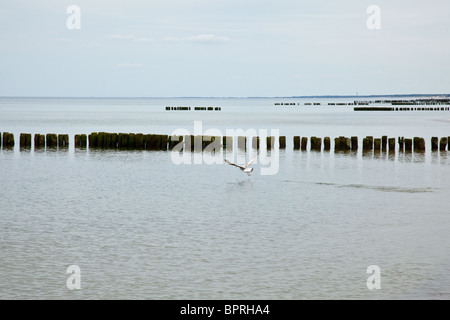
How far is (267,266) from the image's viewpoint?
441 inches

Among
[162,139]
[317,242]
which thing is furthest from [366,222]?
[162,139]

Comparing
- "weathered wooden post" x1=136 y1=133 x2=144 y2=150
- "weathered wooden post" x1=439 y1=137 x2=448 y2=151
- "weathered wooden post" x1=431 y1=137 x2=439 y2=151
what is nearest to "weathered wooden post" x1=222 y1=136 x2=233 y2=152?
"weathered wooden post" x1=136 y1=133 x2=144 y2=150

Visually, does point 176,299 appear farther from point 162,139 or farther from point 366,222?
point 162,139

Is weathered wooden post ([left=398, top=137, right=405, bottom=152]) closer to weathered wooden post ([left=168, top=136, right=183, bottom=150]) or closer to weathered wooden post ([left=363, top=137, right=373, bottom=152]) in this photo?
weathered wooden post ([left=363, top=137, right=373, bottom=152])

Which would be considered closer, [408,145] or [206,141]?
[408,145]

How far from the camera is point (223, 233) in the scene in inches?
551

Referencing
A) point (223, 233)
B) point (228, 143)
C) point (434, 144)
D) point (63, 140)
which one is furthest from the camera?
point (63, 140)

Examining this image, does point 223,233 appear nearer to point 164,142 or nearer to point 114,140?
point 164,142

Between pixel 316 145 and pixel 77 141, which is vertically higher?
pixel 77 141

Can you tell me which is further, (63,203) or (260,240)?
(63,203)

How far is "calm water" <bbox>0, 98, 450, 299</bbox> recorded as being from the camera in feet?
33.2

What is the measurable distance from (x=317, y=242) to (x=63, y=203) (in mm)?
8353

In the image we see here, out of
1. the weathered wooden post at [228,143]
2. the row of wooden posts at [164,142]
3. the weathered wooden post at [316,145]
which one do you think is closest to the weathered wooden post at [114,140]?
the row of wooden posts at [164,142]

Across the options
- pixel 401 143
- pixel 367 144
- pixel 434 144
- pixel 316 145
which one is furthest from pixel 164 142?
pixel 434 144
